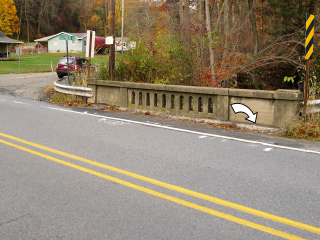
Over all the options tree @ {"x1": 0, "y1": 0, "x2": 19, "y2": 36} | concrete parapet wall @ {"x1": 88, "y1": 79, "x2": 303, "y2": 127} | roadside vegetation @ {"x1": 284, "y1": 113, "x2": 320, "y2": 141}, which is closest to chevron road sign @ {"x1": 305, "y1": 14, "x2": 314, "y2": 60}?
concrete parapet wall @ {"x1": 88, "y1": 79, "x2": 303, "y2": 127}

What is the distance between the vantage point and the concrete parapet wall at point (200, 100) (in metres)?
8.61

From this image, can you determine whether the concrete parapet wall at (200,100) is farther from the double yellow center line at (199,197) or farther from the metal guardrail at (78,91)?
the double yellow center line at (199,197)

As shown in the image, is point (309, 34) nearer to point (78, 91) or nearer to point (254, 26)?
point (78, 91)

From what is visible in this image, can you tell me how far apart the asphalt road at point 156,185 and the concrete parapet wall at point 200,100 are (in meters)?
0.88

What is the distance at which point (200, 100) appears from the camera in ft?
34.0

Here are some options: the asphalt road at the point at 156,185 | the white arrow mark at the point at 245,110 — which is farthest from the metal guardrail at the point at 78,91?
the white arrow mark at the point at 245,110

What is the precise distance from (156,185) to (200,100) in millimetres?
5598

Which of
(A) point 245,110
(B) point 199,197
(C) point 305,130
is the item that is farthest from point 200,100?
(B) point 199,197

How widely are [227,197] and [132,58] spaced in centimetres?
975

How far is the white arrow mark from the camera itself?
360 inches

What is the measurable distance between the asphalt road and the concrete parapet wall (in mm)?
881

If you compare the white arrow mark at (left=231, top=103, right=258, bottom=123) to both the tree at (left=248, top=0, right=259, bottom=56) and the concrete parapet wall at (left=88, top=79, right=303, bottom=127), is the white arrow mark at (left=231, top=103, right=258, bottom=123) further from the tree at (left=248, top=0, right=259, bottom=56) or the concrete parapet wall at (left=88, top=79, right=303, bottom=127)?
the tree at (left=248, top=0, right=259, bottom=56)

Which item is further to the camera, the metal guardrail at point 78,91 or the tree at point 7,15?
the tree at point 7,15

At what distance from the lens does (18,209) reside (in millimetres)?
4355
